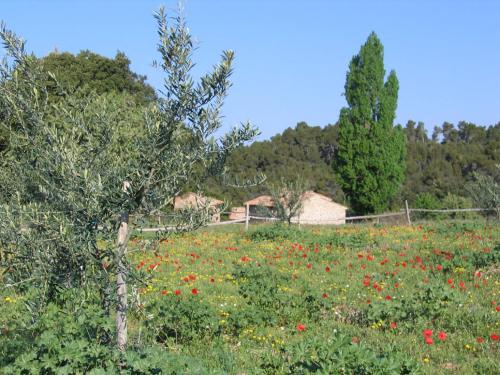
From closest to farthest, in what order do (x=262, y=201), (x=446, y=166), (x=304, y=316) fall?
(x=304, y=316) → (x=262, y=201) → (x=446, y=166)

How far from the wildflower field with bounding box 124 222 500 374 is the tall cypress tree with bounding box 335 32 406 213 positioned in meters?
30.2

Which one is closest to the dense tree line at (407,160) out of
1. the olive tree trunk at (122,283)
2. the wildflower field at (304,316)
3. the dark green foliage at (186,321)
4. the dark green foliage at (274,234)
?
the dark green foliage at (274,234)

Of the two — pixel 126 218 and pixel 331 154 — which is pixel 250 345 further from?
pixel 331 154

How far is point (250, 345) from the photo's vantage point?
6891 millimetres

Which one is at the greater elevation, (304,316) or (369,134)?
(369,134)

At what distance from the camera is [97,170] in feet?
14.3

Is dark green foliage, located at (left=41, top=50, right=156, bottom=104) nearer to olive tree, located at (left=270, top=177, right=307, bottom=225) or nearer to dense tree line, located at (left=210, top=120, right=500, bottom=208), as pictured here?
olive tree, located at (left=270, top=177, right=307, bottom=225)

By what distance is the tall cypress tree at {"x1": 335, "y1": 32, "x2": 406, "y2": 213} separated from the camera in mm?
43594

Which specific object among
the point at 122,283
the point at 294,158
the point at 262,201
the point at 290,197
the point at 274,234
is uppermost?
the point at 294,158

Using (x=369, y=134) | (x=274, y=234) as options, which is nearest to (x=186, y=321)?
(x=274, y=234)

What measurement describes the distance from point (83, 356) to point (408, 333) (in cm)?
438

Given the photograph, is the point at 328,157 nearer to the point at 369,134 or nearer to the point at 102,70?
the point at 369,134

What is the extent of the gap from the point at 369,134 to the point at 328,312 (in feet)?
123

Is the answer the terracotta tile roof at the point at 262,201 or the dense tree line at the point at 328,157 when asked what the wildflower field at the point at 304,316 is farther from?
the terracotta tile roof at the point at 262,201
